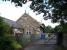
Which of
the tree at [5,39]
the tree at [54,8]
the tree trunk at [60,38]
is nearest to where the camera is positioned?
the tree at [5,39]

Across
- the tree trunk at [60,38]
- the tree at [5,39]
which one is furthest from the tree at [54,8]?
the tree at [5,39]

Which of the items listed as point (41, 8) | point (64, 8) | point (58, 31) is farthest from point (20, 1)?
point (58, 31)

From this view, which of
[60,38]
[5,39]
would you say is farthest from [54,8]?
[5,39]

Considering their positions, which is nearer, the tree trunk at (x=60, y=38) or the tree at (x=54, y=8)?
the tree at (x=54, y=8)

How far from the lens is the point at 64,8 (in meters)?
15.3

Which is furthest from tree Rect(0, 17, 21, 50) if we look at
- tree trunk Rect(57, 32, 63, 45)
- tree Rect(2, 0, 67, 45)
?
tree trunk Rect(57, 32, 63, 45)

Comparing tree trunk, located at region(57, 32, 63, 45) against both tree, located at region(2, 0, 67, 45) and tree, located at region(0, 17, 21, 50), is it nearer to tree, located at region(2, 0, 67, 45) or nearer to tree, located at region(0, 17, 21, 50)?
tree, located at region(2, 0, 67, 45)

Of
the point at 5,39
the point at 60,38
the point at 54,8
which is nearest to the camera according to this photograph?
the point at 5,39

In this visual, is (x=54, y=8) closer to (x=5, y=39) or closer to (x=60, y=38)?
(x=60, y=38)

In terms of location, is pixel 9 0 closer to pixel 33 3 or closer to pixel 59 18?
pixel 33 3

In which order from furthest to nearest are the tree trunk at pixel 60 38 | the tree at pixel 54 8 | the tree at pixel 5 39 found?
the tree trunk at pixel 60 38, the tree at pixel 54 8, the tree at pixel 5 39

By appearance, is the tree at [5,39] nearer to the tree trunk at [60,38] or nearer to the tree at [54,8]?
the tree at [54,8]

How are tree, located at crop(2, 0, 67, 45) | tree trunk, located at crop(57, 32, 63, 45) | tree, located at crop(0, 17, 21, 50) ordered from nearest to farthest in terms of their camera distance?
tree, located at crop(0, 17, 21, 50) < tree, located at crop(2, 0, 67, 45) < tree trunk, located at crop(57, 32, 63, 45)

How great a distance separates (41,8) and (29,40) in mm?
6840
